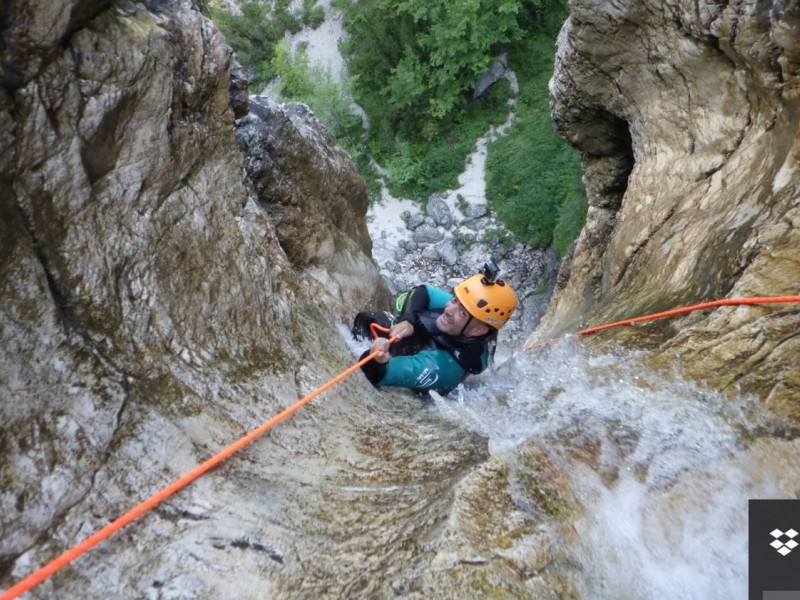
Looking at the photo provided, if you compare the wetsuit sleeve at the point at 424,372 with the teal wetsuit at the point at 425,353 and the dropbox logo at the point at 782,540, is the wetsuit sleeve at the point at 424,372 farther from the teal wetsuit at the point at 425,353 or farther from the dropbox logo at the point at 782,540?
the dropbox logo at the point at 782,540

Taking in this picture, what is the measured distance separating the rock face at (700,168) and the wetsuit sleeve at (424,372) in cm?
144

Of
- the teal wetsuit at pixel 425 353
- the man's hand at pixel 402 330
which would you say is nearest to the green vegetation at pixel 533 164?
the teal wetsuit at pixel 425 353

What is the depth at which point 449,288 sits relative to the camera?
16500mm

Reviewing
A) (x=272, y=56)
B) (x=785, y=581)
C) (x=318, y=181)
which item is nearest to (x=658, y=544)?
(x=785, y=581)

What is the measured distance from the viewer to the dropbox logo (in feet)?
7.69

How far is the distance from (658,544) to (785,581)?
22.0 inches

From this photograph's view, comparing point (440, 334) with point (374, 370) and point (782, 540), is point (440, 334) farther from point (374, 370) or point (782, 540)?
point (782, 540)

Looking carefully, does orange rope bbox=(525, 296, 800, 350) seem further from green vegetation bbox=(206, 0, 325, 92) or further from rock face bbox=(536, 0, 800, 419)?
green vegetation bbox=(206, 0, 325, 92)

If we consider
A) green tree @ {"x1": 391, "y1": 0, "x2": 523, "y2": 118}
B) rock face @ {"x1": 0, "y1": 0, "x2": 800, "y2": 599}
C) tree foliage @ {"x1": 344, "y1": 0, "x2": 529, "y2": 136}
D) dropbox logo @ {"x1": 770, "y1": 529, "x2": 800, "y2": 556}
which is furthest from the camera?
tree foliage @ {"x1": 344, "y1": 0, "x2": 529, "y2": 136}

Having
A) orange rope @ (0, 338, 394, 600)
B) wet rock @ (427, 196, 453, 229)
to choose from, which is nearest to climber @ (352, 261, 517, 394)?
orange rope @ (0, 338, 394, 600)

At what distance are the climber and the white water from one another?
130cm

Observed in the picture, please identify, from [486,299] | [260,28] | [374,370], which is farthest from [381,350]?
[260,28]

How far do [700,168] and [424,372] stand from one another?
317cm

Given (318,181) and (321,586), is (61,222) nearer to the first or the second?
(321,586)
